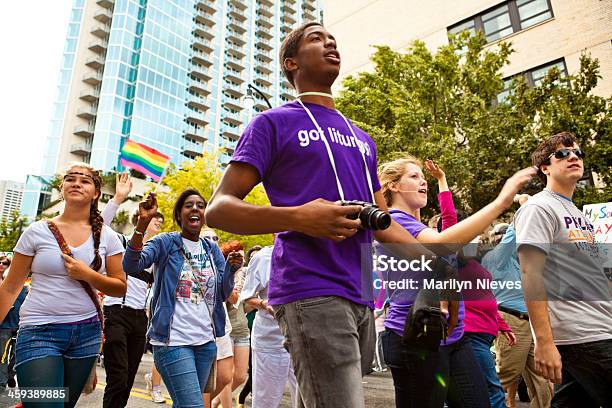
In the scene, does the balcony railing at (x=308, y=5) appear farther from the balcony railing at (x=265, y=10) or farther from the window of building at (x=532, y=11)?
the window of building at (x=532, y=11)

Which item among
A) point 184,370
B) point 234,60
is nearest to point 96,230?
point 184,370

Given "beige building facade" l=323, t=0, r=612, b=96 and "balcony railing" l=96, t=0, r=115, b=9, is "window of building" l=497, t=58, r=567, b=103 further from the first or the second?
"balcony railing" l=96, t=0, r=115, b=9

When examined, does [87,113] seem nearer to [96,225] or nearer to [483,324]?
[96,225]

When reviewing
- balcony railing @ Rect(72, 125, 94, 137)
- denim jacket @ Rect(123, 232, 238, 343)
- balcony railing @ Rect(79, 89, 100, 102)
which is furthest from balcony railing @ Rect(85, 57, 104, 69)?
denim jacket @ Rect(123, 232, 238, 343)

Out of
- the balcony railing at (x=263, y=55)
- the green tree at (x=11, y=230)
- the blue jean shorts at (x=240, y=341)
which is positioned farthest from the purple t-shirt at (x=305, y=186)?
the balcony railing at (x=263, y=55)

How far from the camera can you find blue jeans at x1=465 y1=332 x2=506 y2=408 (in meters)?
3.62

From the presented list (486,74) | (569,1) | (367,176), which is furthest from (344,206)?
(569,1)

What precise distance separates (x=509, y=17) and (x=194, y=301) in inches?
885

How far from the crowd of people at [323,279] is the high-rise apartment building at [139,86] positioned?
154 feet

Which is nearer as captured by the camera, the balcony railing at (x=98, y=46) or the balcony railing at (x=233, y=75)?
the balcony railing at (x=98, y=46)

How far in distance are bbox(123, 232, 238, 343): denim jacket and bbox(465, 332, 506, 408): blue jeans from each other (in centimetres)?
223

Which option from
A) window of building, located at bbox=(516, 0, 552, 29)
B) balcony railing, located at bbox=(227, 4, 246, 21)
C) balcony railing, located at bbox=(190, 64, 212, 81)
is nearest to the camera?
window of building, located at bbox=(516, 0, 552, 29)

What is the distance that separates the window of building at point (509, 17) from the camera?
20156 mm

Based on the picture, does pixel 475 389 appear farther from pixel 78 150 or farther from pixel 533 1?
pixel 78 150
